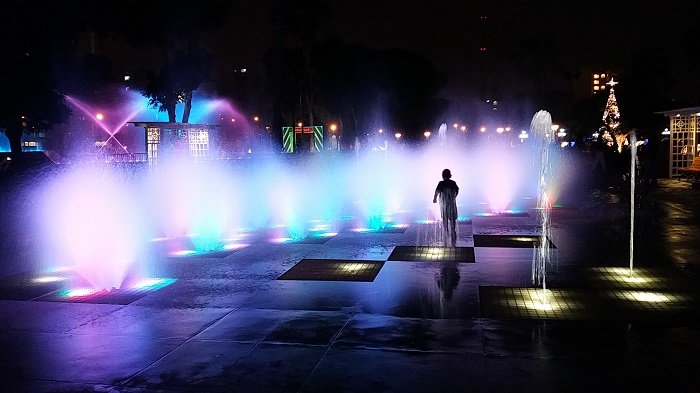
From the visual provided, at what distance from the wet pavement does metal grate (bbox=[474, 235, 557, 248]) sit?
43.5 inches

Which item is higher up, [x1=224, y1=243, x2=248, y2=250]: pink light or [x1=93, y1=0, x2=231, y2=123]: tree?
[x1=93, y1=0, x2=231, y2=123]: tree

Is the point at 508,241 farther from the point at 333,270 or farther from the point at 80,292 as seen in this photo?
the point at 80,292

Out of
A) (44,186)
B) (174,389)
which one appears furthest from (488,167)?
(174,389)

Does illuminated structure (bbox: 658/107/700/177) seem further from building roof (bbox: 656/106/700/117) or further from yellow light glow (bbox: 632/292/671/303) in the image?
yellow light glow (bbox: 632/292/671/303)

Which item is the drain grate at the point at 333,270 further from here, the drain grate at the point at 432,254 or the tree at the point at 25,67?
the tree at the point at 25,67

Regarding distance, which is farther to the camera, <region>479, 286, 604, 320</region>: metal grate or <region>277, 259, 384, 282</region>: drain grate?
<region>277, 259, 384, 282</region>: drain grate

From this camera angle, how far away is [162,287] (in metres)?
8.90

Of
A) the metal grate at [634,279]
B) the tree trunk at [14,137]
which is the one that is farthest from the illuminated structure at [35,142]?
the metal grate at [634,279]

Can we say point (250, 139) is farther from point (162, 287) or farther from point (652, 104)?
point (162, 287)

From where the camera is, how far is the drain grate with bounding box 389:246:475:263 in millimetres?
10930

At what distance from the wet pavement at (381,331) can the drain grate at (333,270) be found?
24cm

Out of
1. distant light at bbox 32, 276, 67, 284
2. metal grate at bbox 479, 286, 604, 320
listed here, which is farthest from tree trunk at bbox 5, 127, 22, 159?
metal grate at bbox 479, 286, 604, 320

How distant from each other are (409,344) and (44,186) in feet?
45.1

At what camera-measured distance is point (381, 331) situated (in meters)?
6.52
